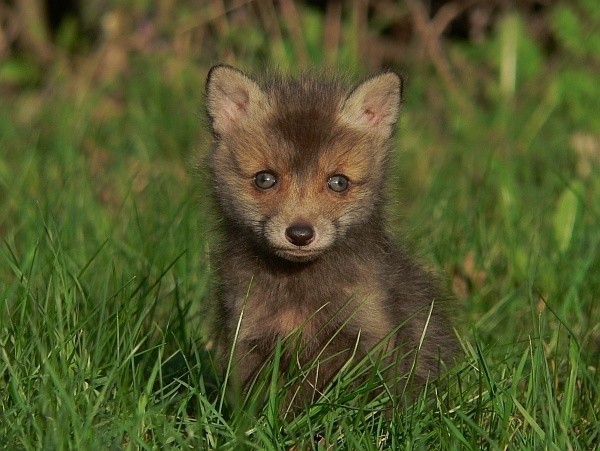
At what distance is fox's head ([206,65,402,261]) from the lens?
453cm

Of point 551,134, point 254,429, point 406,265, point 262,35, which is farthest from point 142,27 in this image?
point 254,429

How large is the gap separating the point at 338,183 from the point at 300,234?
14.9 inches

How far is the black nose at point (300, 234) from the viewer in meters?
4.40

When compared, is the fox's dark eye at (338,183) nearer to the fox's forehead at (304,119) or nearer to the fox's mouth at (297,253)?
the fox's forehead at (304,119)

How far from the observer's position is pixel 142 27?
10.3 metres

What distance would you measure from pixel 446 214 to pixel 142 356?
8.06 ft

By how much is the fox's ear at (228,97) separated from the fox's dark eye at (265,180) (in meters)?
0.37

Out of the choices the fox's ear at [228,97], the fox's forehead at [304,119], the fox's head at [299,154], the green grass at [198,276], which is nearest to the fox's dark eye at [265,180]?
the fox's head at [299,154]

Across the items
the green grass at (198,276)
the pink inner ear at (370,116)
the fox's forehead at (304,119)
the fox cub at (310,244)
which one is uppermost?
the fox's forehead at (304,119)

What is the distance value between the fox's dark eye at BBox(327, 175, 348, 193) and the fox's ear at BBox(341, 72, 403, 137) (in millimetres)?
300

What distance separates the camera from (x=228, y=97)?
197 inches

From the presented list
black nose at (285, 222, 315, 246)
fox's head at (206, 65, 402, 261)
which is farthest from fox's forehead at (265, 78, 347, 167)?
black nose at (285, 222, 315, 246)

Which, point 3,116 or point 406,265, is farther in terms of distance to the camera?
point 3,116

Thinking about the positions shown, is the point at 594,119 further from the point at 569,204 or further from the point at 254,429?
the point at 254,429
